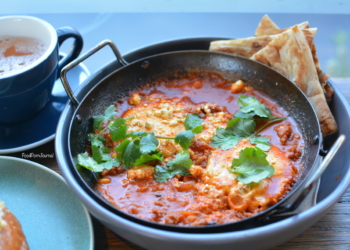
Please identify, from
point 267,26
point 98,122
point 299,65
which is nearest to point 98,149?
point 98,122

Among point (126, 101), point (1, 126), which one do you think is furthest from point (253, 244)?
point (1, 126)

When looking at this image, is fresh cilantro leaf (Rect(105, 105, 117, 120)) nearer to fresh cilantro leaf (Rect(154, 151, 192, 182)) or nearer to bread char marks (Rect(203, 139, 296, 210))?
fresh cilantro leaf (Rect(154, 151, 192, 182))

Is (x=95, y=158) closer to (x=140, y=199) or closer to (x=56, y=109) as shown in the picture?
(x=140, y=199)

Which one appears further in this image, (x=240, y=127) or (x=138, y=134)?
(x=240, y=127)

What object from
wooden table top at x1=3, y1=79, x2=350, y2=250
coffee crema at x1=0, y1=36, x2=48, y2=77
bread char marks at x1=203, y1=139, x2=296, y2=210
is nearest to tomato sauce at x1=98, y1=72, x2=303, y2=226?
bread char marks at x1=203, y1=139, x2=296, y2=210

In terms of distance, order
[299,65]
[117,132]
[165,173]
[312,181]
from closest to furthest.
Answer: [312,181] < [165,173] < [117,132] < [299,65]

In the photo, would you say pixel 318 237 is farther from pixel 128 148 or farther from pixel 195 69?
pixel 195 69
